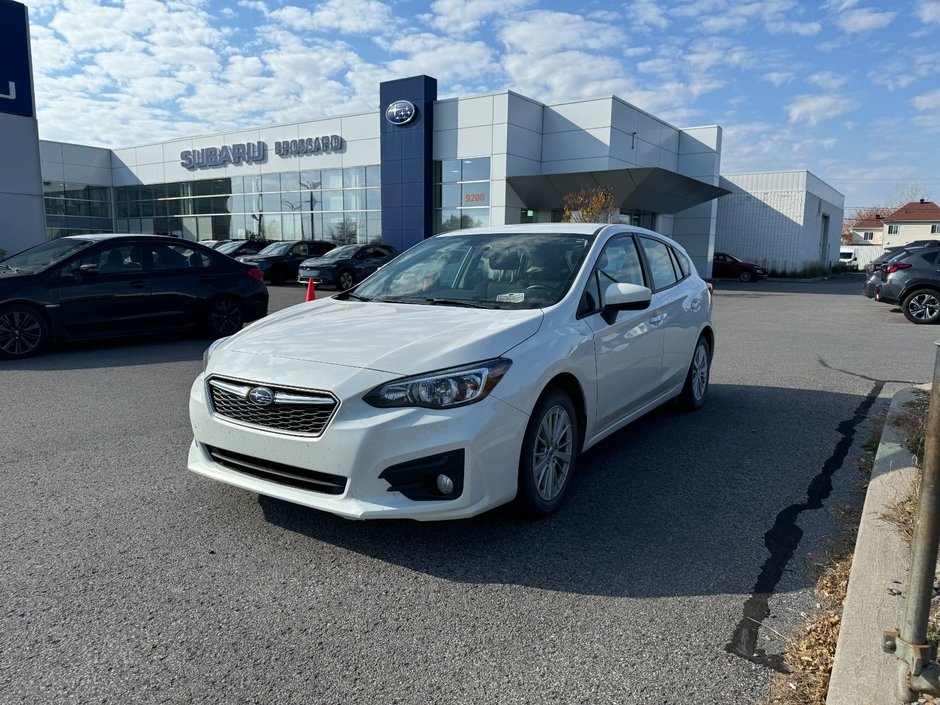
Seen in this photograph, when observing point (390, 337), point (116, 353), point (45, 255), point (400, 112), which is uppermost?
point (400, 112)

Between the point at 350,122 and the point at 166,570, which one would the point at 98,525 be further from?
the point at 350,122

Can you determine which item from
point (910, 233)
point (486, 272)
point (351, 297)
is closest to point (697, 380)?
point (486, 272)

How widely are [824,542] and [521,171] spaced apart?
27.3 m

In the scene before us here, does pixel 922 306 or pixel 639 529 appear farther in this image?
pixel 922 306

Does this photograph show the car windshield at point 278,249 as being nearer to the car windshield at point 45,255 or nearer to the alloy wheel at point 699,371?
the car windshield at point 45,255

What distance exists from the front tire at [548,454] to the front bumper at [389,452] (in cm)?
16

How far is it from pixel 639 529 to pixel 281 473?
1924 mm

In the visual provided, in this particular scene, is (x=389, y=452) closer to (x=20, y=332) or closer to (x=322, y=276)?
(x=20, y=332)

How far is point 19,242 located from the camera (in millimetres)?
18219

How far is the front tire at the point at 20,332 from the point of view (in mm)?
8969

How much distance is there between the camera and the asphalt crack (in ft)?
9.02

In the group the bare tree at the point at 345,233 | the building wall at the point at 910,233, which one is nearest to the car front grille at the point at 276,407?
the bare tree at the point at 345,233

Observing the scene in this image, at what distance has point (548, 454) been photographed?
393 centimetres

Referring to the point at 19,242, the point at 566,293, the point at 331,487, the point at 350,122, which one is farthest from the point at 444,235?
the point at 350,122
